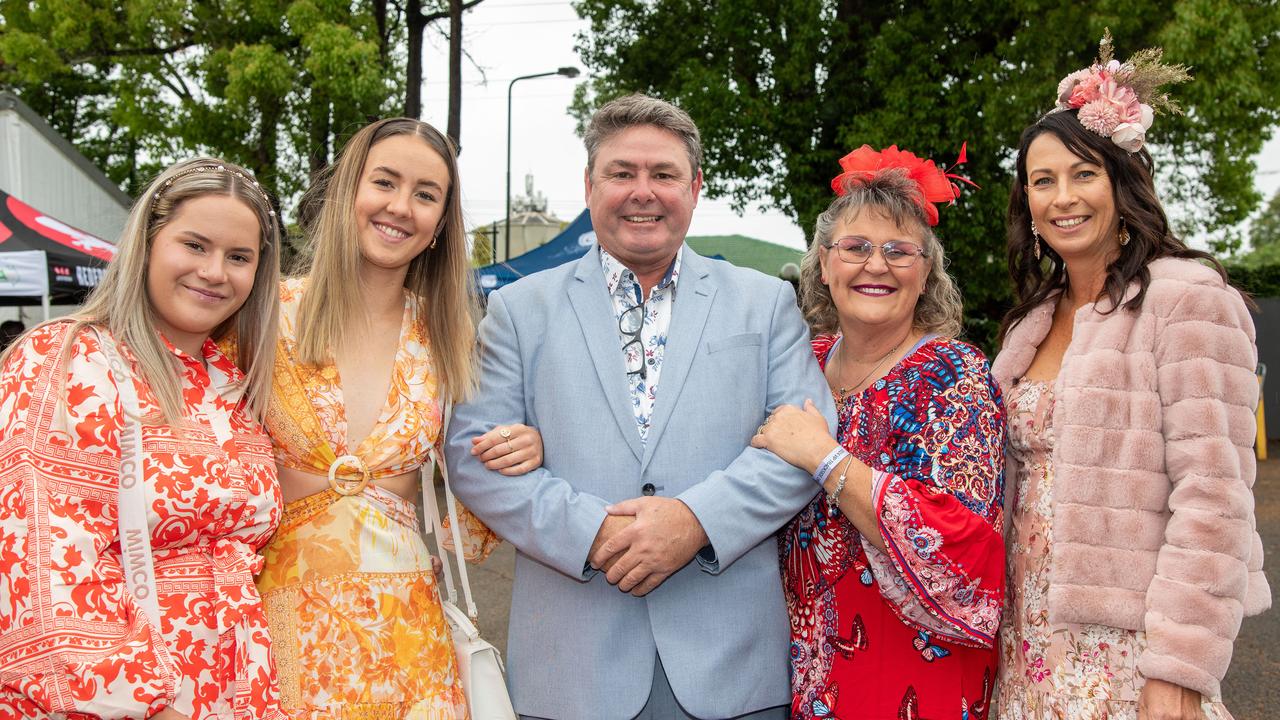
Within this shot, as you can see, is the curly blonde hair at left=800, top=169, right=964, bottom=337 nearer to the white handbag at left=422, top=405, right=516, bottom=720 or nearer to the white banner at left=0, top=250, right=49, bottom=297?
the white handbag at left=422, top=405, right=516, bottom=720

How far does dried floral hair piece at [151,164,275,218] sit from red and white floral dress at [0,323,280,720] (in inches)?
14.4

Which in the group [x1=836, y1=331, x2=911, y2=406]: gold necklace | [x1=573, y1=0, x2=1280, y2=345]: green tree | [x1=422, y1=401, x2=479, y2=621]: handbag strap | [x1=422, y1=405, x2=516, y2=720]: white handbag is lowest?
[x1=422, y1=405, x2=516, y2=720]: white handbag

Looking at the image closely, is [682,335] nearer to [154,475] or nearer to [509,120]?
[154,475]

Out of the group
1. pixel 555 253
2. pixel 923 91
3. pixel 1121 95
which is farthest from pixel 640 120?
pixel 923 91

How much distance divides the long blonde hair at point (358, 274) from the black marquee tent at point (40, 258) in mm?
5958

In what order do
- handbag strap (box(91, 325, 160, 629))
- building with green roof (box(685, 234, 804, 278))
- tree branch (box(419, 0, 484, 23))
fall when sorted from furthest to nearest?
1. building with green roof (box(685, 234, 804, 278))
2. tree branch (box(419, 0, 484, 23))
3. handbag strap (box(91, 325, 160, 629))

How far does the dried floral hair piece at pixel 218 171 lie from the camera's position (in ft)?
6.56

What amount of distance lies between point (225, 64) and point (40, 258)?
413cm

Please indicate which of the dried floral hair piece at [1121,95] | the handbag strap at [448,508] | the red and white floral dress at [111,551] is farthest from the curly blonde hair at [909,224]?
the red and white floral dress at [111,551]

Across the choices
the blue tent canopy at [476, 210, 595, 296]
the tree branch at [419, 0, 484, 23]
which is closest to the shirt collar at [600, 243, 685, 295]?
the blue tent canopy at [476, 210, 595, 296]

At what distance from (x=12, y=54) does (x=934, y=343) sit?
13.2 m

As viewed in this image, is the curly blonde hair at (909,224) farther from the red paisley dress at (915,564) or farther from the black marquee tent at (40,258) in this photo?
the black marquee tent at (40,258)

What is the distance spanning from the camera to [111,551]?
5.70 feet

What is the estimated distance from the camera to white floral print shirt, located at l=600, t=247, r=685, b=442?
247 cm
